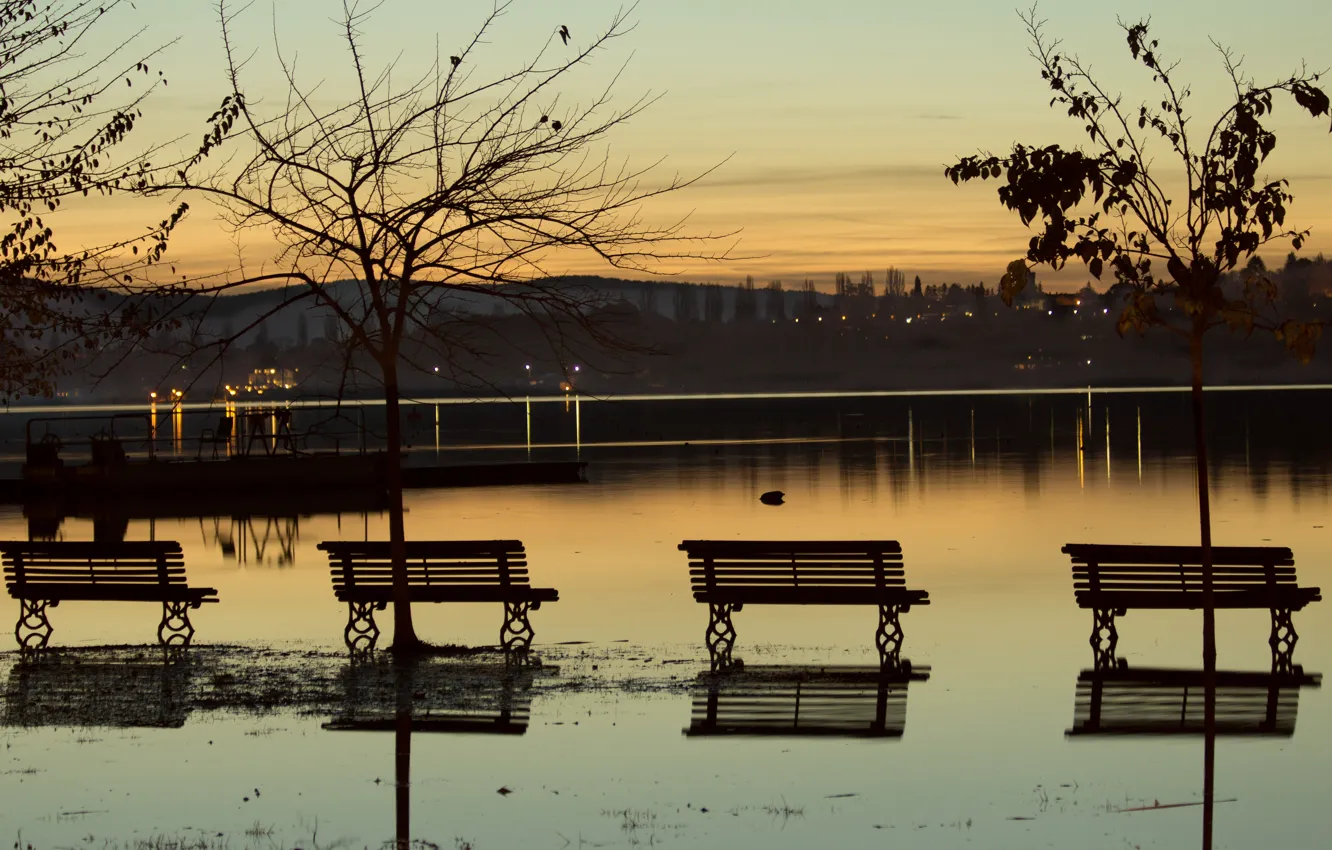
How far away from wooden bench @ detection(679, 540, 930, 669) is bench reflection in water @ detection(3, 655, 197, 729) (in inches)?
196

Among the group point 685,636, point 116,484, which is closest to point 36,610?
point 685,636

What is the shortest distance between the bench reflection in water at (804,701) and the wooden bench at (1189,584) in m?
1.89

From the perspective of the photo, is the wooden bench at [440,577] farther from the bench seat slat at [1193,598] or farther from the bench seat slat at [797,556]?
the bench seat slat at [1193,598]

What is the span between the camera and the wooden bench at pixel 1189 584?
16062 millimetres

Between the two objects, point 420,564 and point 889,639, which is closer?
point 889,639

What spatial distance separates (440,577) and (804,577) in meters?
3.79

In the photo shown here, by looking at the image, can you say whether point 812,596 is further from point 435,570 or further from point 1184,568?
point 435,570

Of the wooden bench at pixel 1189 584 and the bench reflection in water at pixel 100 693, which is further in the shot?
the wooden bench at pixel 1189 584

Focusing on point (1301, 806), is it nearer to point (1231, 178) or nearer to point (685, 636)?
point (1231, 178)

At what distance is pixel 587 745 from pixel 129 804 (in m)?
3.31

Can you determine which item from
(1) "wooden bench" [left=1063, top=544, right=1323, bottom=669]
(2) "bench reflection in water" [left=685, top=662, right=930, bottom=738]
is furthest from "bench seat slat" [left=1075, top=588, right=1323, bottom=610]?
(2) "bench reflection in water" [left=685, top=662, right=930, bottom=738]

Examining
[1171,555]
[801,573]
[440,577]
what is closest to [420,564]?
[440,577]

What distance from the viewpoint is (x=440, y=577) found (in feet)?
59.0

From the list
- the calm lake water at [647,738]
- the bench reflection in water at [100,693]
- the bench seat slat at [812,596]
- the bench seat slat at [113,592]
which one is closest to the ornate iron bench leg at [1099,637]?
the calm lake water at [647,738]
